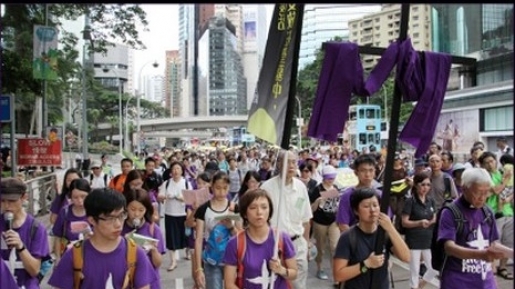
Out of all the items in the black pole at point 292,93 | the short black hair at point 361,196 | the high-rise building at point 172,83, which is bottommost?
the short black hair at point 361,196

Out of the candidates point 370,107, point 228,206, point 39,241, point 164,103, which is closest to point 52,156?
point 228,206

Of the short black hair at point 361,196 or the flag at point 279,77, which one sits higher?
the flag at point 279,77

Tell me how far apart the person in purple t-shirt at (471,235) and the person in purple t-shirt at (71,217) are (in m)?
3.26

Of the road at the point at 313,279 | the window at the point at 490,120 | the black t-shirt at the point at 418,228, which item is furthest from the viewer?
the window at the point at 490,120

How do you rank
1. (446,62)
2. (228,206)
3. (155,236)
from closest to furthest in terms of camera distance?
(446,62) → (155,236) → (228,206)

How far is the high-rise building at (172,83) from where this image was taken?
72.1 m

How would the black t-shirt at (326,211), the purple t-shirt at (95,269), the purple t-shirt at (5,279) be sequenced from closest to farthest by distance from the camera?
the purple t-shirt at (5,279) < the purple t-shirt at (95,269) < the black t-shirt at (326,211)

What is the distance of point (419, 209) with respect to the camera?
5895 millimetres

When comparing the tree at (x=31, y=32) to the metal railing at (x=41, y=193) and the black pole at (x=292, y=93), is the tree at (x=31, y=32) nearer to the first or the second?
the metal railing at (x=41, y=193)

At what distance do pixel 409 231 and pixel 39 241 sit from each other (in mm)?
4004

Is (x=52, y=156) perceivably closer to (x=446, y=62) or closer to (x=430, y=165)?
(x=430, y=165)

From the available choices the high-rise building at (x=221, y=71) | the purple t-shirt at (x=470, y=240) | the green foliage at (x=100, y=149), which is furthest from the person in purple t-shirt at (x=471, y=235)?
the high-rise building at (x=221, y=71)

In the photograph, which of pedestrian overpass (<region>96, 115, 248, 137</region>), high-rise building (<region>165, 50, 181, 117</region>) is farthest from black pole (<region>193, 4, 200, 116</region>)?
pedestrian overpass (<region>96, 115, 248, 137</region>)

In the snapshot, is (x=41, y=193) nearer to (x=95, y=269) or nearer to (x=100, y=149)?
(x=95, y=269)
